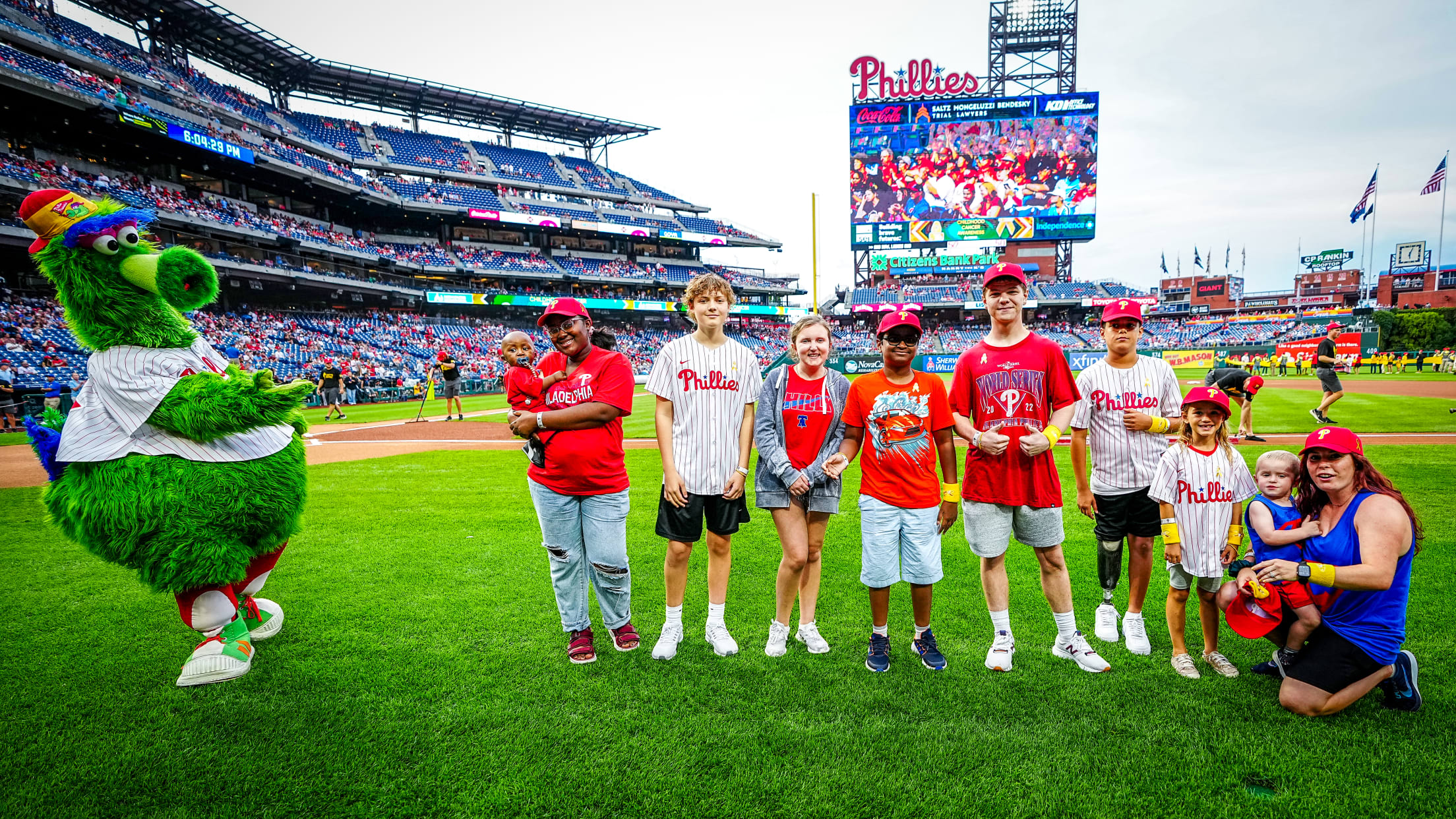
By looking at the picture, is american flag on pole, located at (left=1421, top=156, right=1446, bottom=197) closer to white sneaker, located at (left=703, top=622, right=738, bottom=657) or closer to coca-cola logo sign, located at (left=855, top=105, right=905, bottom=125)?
coca-cola logo sign, located at (left=855, top=105, right=905, bottom=125)

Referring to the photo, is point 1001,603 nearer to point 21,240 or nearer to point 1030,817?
point 1030,817

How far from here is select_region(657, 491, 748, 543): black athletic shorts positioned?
370 cm

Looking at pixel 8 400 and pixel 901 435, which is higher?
pixel 901 435

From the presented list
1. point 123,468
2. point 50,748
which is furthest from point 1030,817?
point 123,468

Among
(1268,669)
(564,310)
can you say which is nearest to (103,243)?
(564,310)

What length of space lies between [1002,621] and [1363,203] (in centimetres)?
5685

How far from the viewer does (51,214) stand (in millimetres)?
3342

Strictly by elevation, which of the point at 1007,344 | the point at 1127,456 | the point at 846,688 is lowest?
the point at 846,688

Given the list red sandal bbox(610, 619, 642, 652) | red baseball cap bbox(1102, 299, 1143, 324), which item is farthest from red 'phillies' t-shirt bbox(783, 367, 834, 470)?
red baseball cap bbox(1102, 299, 1143, 324)

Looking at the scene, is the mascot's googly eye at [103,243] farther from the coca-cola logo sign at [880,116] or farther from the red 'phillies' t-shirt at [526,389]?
the coca-cola logo sign at [880,116]

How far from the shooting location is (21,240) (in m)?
23.3

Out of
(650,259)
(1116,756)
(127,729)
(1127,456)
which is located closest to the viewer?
(1116,756)

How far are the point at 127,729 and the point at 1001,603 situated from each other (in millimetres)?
4419

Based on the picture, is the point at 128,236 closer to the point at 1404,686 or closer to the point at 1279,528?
the point at 1279,528
